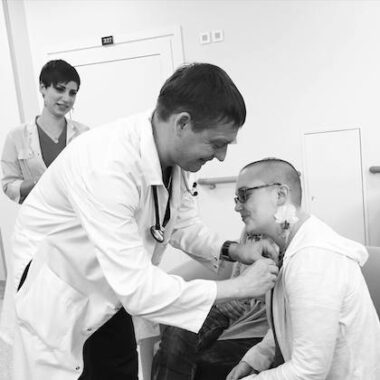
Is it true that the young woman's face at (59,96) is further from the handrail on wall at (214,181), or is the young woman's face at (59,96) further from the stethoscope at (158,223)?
the handrail on wall at (214,181)

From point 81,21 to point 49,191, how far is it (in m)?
2.59

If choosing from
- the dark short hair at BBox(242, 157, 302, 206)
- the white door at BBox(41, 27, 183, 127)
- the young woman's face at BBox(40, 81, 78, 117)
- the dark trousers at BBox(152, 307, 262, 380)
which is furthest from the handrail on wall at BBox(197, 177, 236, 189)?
the dark short hair at BBox(242, 157, 302, 206)

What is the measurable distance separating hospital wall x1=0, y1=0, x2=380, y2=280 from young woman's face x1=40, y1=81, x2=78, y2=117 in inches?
50.1

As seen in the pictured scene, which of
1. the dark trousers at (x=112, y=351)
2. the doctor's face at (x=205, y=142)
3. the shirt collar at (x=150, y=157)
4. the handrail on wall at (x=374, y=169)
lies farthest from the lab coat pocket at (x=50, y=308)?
the handrail on wall at (x=374, y=169)

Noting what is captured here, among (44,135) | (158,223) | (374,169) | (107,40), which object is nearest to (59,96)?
(44,135)

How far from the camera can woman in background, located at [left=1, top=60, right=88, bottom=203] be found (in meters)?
2.10

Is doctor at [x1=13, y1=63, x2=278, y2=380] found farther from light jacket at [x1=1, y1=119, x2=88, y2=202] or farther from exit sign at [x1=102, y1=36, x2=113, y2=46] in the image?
exit sign at [x1=102, y1=36, x2=113, y2=46]

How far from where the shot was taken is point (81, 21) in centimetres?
329

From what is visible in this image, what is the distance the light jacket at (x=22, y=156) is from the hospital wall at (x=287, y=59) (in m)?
1.38

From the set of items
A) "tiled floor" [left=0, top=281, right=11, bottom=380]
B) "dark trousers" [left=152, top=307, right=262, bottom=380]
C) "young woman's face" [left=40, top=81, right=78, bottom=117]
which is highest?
"young woman's face" [left=40, top=81, right=78, bottom=117]

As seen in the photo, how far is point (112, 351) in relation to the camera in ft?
4.51

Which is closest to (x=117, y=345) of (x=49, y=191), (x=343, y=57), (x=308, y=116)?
(x=49, y=191)

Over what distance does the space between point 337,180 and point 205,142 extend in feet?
7.48

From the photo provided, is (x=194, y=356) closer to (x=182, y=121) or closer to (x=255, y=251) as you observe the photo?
(x=255, y=251)
